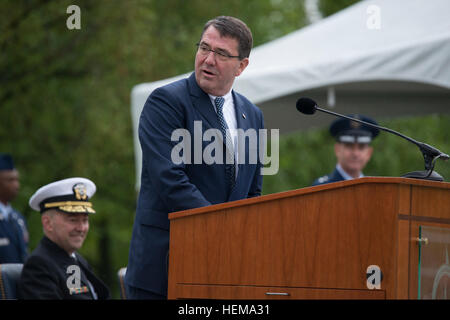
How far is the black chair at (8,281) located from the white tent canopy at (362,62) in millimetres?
2730

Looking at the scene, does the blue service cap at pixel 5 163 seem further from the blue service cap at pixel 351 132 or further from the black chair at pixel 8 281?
the black chair at pixel 8 281

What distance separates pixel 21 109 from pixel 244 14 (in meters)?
6.14

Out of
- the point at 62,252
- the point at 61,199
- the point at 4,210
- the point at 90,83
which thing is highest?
the point at 90,83

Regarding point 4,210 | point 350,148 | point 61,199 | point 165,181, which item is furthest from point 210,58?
point 4,210

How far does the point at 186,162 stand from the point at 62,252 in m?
1.64

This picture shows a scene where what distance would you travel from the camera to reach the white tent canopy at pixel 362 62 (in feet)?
19.6

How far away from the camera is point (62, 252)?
15.8 ft

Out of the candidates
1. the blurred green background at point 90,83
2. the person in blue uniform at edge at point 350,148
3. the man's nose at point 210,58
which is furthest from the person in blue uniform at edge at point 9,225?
the man's nose at point 210,58

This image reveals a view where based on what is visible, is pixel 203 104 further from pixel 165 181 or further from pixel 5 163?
pixel 5 163

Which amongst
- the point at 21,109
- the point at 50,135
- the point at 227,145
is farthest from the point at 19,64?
the point at 227,145

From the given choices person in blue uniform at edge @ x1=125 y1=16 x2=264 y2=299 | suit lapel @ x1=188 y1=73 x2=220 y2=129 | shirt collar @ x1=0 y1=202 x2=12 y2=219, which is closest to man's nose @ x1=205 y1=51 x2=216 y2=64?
person in blue uniform at edge @ x1=125 y1=16 x2=264 y2=299

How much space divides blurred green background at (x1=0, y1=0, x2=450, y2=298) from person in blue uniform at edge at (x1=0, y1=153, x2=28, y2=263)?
2.56 meters

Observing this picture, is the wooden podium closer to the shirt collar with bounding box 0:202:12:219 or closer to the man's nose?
the man's nose

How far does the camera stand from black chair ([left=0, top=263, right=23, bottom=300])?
4445 millimetres
